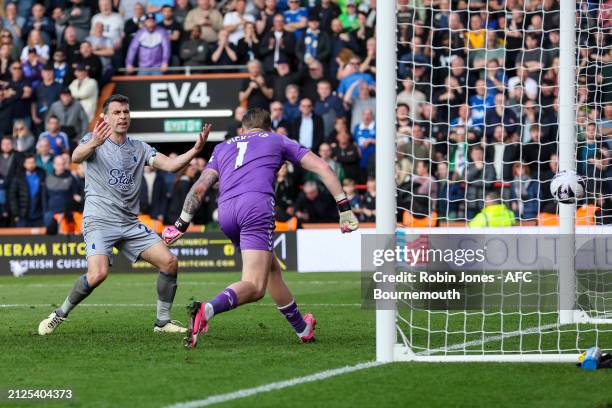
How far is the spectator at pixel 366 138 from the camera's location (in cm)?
2189

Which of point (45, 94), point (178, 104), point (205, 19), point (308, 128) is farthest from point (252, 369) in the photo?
point (205, 19)

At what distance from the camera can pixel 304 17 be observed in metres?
23.8

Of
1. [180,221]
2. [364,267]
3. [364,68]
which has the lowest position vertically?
[364,267]

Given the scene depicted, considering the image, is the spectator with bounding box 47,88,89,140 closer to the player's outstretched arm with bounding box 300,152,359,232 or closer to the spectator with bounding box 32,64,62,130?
the spectator with bounding box 32,64,62,130

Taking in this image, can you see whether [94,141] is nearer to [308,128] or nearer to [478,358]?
[478,358]

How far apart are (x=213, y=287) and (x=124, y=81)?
877 centimetres

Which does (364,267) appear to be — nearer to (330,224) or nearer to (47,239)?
(330,224)

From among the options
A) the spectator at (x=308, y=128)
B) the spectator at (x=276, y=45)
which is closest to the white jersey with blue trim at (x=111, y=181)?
the spectator at (x=308, y=128)

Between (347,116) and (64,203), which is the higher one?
(347,116)

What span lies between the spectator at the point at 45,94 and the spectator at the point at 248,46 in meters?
3.83

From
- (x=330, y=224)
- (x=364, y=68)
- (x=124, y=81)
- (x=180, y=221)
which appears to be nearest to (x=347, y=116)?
(x=364, y=68)

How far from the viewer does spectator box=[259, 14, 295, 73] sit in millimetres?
23484

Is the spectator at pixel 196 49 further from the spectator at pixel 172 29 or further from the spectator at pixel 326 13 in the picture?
the spectator at pixel 326 13

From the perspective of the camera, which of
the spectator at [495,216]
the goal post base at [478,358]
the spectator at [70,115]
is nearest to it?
the goal post base at [478,358]
